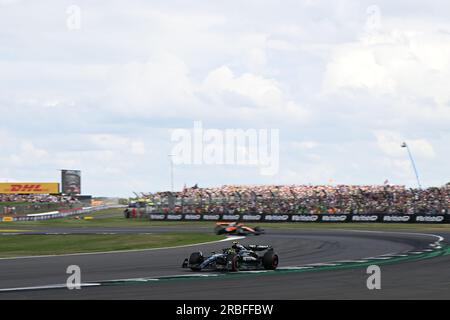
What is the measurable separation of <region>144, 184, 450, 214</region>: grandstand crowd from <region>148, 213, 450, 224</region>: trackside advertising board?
0.37m

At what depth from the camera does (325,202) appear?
6369 centimetres

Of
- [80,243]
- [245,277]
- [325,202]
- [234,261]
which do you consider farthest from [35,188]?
[245,277]

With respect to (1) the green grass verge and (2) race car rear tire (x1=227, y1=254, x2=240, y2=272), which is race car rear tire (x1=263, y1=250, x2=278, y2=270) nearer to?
(2) race car rear tire (x1=227, y1=254, x2=240, y2=272)

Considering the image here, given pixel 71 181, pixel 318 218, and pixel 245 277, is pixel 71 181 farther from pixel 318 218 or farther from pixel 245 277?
pixel 245 277

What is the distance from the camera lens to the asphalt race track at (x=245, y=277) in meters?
15.5

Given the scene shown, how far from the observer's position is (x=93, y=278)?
19.3m

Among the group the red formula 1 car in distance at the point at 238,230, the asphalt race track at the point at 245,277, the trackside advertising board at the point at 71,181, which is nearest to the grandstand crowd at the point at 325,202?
the red formula 1 car in distance at the point at 238,230

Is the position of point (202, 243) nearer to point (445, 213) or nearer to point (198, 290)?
point (198, 290)

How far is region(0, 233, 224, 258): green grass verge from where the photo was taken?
3128 centimetres

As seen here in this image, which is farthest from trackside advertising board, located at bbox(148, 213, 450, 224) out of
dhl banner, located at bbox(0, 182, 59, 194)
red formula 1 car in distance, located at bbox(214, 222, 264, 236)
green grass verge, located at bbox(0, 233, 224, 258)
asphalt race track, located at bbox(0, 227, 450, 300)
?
dhl banner, located at bbox(0, 182, 59, 194)

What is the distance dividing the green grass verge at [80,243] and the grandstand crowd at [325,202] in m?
23.1
